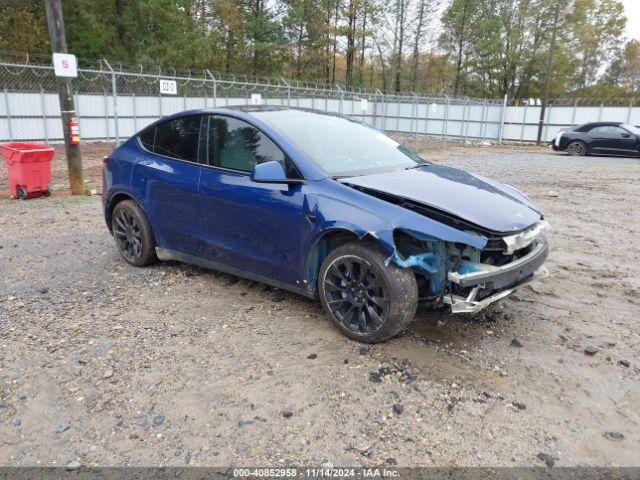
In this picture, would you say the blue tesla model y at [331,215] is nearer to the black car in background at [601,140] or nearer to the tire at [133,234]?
the tire at [133,234]

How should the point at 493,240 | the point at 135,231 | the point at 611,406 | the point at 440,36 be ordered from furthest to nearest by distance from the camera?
the point at 440,36 → the point at 135,231 → the point at 493,240 → the point at 611,406

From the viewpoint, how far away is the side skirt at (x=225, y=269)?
409 cm

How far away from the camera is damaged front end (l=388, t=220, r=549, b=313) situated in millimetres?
3420

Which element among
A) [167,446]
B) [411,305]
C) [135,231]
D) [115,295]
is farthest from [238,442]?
[135,231]

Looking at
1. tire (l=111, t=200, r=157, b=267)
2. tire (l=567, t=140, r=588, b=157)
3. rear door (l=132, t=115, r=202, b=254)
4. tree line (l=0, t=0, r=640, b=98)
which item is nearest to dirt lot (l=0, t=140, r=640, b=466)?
tire (l=111, t=200, r=157, b=267)

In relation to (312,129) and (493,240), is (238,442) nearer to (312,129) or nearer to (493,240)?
(493,240)

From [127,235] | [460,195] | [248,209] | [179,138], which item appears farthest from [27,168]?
[460,195]

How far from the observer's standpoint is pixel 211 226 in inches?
178

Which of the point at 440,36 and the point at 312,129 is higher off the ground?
the point at 440,36

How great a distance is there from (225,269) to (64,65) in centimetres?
587

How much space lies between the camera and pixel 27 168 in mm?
8891

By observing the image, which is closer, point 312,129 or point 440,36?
point 312,129

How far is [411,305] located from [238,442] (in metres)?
1.44

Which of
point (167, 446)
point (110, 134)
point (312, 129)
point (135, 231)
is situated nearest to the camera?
point (167, 446)
